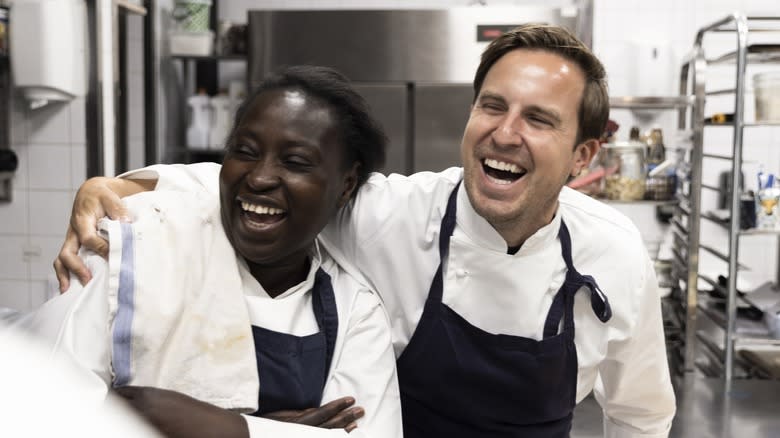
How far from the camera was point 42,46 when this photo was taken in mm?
3125

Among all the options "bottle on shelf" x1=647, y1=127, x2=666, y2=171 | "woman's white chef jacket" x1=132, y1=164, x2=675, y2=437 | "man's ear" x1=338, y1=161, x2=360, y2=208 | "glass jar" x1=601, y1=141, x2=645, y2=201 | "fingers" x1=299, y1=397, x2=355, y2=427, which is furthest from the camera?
"bottle on shelf" x1=647, y1=127, x2=666, y2=171

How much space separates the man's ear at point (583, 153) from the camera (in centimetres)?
158

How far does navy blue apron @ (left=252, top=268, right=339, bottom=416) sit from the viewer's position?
4.06 feet

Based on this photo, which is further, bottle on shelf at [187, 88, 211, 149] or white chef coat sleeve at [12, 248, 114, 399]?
bottle on shelf at [187, 88, 211, 149]

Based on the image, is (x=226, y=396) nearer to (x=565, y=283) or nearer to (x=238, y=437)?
(x=238, y=437)

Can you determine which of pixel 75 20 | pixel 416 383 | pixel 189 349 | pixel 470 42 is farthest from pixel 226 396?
pixel 470 42

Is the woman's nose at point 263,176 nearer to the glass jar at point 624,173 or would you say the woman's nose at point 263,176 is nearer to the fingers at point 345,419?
the fingers at point 345,419

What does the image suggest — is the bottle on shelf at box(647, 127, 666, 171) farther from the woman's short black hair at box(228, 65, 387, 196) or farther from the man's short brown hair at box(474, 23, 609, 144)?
the woman's short black hair at box(228, 65, 387, 196)

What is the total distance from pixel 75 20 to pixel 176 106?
4.88ft

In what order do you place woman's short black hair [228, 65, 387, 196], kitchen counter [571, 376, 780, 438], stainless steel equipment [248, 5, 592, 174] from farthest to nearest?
stainless steel equipment [248, 5, 592, 174] → kitchen counter [571, 376, 780, 438] → woman's short black hair [228, 65, 387, 196]

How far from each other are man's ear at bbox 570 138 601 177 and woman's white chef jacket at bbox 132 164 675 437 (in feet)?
0.31

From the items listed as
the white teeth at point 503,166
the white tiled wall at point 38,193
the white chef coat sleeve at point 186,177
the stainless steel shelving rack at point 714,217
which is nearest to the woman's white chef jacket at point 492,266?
the white chef coat sleeve at point 186,177

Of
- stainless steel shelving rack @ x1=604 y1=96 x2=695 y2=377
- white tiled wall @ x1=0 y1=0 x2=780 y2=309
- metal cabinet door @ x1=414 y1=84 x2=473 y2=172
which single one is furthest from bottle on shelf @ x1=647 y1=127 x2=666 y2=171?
metal cabinet door @ x1=414 y1=84 x2=473 y2=172

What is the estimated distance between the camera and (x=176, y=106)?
15.7 ft
